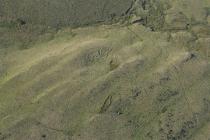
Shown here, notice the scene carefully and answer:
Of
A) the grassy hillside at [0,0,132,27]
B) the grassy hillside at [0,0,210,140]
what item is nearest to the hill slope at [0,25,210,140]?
the grassy hillside at [0,0,210,140]

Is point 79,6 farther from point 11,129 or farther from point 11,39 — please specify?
Result: point 11,129

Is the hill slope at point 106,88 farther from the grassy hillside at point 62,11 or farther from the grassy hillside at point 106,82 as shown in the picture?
the grassy hillside at point 62,11

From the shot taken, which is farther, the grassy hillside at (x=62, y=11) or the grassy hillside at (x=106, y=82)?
the grassy hillside at (x=62, y=11)

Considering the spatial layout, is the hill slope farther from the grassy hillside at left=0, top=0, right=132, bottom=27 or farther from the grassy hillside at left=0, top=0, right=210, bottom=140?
the grassy hillside at left=0, top=0, right=132, bottom=27

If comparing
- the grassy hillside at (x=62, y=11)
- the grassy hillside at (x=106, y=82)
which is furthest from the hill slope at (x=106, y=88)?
the grassy hillside at (x=62, y=11)

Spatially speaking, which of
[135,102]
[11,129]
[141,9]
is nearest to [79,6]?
[141,9]

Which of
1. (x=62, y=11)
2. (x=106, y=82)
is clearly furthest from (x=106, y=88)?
(x=62, y=11)

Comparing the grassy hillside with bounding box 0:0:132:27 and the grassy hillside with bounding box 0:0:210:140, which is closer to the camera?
the grassy hillside with bounding box 0:0:210:140

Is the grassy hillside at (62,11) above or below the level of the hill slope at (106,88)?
above
